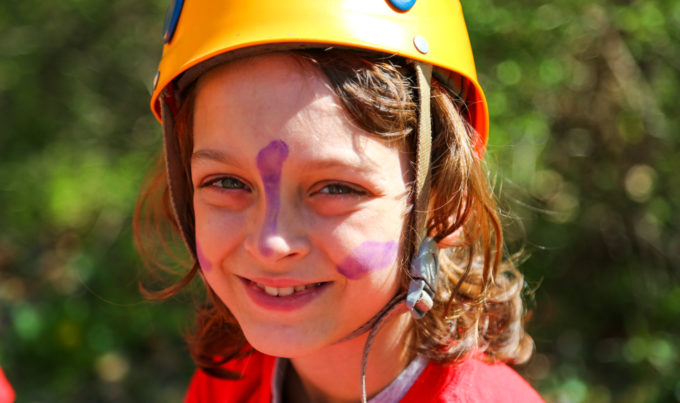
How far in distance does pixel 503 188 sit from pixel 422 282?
1477mm

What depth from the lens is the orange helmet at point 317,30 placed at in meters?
1.69

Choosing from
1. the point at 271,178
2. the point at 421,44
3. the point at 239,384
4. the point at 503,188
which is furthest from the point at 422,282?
the point at 503,188

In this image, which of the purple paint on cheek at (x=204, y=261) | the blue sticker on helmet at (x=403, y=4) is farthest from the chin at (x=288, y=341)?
the blue sticker on helmet at (x=403, y=4)

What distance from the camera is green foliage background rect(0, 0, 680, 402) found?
3.18m

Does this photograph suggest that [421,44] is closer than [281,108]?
No

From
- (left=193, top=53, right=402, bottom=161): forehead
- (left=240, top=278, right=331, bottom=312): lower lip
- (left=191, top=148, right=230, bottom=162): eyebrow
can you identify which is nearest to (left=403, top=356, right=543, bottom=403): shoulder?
(left=240, top=278, right=331, bottom=312): lower lip

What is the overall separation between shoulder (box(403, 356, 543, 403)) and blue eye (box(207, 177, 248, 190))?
0.70 m

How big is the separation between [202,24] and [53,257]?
2.92m

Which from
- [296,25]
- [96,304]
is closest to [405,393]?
[296,25]

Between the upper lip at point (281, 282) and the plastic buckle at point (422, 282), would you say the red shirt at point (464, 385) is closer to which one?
the plastic buckle at point (422, 282)

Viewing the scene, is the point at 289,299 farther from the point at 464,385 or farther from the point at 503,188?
the point at 503,188

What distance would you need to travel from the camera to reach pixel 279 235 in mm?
1669

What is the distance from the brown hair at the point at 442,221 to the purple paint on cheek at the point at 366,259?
0.09 m

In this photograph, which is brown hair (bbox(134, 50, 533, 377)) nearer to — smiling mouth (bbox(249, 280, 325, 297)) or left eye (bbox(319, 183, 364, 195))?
left eye (bbox(319, 183, 364, 195))
